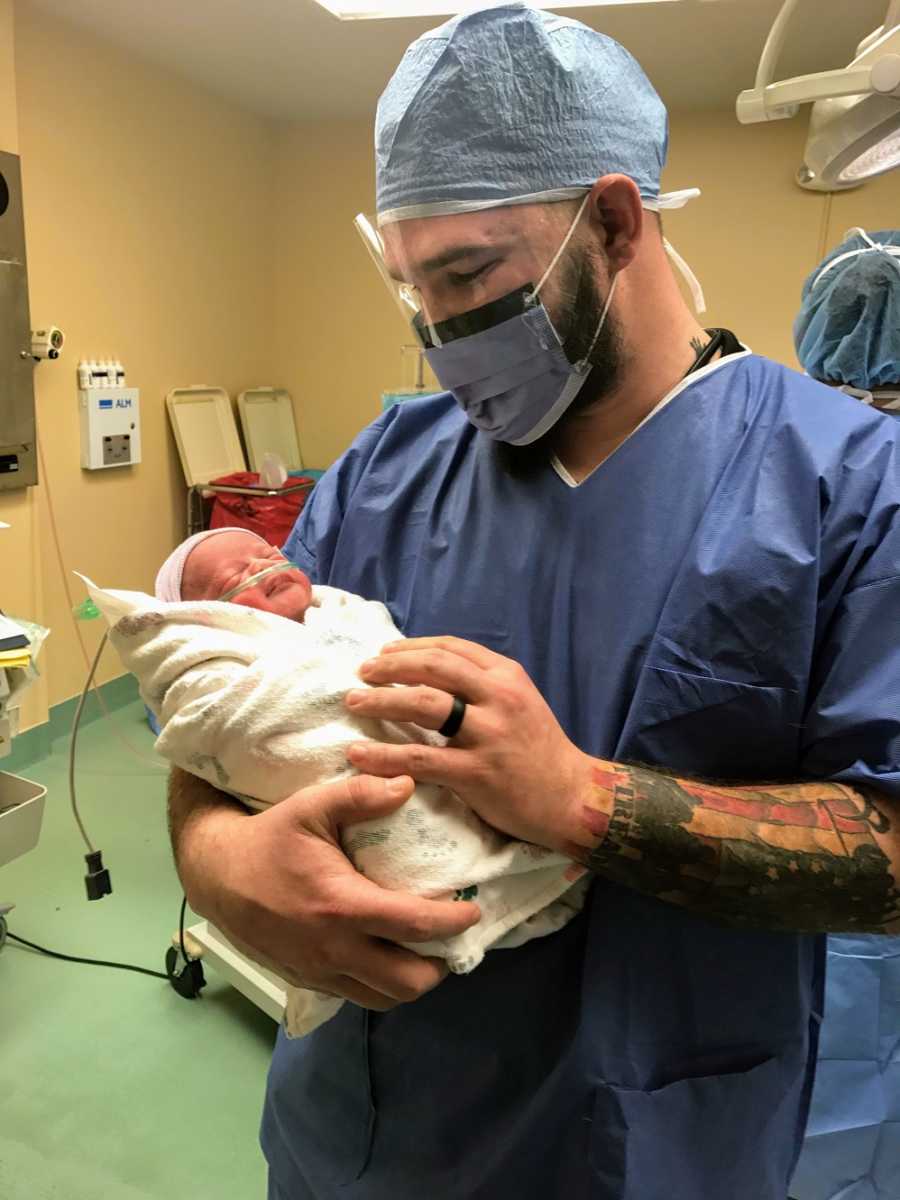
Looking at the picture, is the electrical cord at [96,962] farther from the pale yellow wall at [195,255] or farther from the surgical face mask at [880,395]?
the surgical face mask at [880,395]

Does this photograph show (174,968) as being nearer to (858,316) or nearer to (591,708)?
(591,708)

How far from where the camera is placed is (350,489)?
1.08 m

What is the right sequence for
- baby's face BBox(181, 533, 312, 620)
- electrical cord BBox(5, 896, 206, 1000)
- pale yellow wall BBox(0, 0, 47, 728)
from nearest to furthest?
baby's face BBox(181, 533, 312, 620), electrical cord BBox(5, 896, 206, 1000), pale yellow wall BBox(0, 0, 47, 728)

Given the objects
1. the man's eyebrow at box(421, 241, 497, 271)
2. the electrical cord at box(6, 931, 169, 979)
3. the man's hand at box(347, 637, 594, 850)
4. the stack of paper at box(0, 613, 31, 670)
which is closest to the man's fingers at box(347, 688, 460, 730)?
the man's hand at box(347, 637, 594, 850)

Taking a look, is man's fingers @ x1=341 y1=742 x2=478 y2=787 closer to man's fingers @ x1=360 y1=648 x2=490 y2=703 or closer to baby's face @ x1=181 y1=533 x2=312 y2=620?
man's fingers @ x1=360 y1=648 x2=490 y2=703

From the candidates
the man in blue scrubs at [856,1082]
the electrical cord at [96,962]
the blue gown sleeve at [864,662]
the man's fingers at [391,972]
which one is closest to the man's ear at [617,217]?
the blue gown sleeve at [864,662]

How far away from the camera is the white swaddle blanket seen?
2.40 ft

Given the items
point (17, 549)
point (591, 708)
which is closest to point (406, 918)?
point (591, 708)

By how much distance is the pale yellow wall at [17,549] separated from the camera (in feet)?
8.80

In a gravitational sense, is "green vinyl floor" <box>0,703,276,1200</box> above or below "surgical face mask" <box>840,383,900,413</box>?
below

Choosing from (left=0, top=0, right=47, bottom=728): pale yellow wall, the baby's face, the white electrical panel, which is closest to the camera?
the baby's face

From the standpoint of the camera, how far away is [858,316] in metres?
1.83

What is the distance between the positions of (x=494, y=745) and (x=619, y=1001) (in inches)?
11.0

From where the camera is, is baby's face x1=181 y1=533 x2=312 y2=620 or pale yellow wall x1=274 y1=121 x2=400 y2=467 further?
pale yellow wall x1=274 y1=121 x2=400 y2=467
